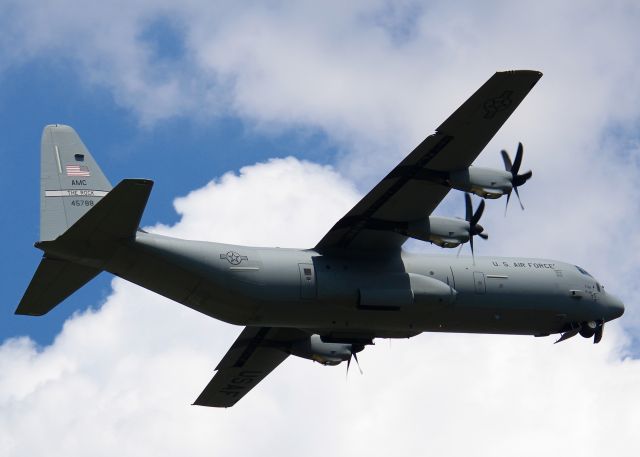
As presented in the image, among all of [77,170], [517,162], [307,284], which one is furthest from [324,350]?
[77,170]

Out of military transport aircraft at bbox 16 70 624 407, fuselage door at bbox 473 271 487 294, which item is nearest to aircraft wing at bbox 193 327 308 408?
military transport aircraft at bbox 16 70 624 407

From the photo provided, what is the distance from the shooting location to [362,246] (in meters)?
37.5

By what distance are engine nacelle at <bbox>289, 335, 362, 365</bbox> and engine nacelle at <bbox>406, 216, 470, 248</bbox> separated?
6321mm

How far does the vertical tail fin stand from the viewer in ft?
116

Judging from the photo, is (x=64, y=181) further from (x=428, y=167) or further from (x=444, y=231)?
(x=444, y=231)

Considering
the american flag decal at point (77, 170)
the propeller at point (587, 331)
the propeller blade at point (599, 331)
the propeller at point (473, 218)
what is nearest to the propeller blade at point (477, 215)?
the propeller at point (473, 218)

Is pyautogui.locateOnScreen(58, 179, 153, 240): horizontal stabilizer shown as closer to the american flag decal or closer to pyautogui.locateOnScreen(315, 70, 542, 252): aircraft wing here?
the american flag decal

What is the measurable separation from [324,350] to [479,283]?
590cm

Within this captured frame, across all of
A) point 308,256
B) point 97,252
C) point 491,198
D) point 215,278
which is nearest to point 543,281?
point 491,198

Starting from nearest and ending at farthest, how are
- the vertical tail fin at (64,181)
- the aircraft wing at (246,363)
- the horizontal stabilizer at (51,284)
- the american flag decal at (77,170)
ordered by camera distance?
the horizontal stabilizer at (51,284), the vertical tail fin at (64,181), the american flag decal at (77,170), the aircraft wing at (246,363)

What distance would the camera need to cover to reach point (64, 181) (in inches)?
1417

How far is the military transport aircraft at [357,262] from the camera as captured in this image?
113ft

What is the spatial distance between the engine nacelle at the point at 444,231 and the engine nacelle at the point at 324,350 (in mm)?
6321

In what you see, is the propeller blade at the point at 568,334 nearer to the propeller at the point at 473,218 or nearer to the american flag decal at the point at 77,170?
the propeller at the point at 473,218
